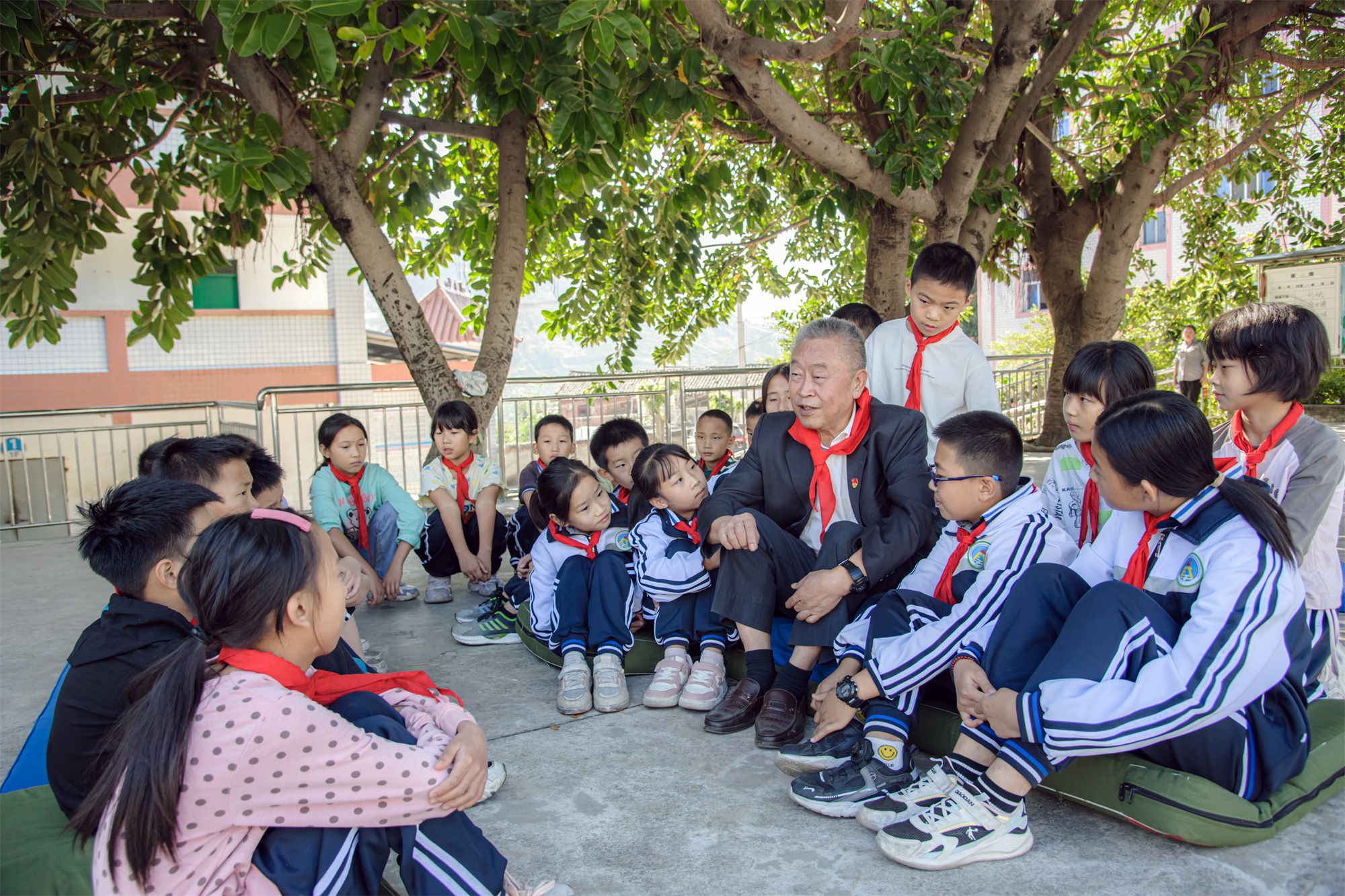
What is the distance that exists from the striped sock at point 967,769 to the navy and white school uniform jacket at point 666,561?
121cm

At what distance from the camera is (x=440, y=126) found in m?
5.64

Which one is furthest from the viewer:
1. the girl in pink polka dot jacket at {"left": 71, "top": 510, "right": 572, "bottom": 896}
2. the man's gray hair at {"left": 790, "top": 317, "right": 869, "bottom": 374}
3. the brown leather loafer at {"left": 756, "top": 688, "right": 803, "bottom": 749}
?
the man's gray hair at {"left": 790, "top": 317, "right": 869, "bottom": 374}

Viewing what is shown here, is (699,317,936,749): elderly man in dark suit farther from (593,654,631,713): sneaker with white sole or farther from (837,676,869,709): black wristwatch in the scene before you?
(593,654,631,713): sneaker with white sole

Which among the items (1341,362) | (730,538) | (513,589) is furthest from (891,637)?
(1341,362)

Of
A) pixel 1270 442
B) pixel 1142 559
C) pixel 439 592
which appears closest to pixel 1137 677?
pixel 1142 559

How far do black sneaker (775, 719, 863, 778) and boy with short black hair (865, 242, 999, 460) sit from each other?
1.51 m

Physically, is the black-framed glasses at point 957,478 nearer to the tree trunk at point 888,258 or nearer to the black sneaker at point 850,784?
the black sneaker at point 850,784

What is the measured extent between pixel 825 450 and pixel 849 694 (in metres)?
0.93

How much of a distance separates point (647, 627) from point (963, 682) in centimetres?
163

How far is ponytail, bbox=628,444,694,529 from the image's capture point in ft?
11.0

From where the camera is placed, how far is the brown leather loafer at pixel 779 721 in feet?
8.64

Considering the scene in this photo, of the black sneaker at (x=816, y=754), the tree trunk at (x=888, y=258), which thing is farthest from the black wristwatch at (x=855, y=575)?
the tree trunk at (x=888, y=258)

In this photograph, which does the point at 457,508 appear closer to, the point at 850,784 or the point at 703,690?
the point at 703,690

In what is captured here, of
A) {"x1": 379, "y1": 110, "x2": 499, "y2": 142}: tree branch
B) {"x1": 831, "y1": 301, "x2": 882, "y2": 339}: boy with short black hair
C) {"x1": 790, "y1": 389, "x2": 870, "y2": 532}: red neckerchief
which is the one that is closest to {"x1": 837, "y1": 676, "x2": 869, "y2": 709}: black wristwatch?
{"x1": 790, "y1": 389, "x2": 870, "y2": 532}: red neckerchief
